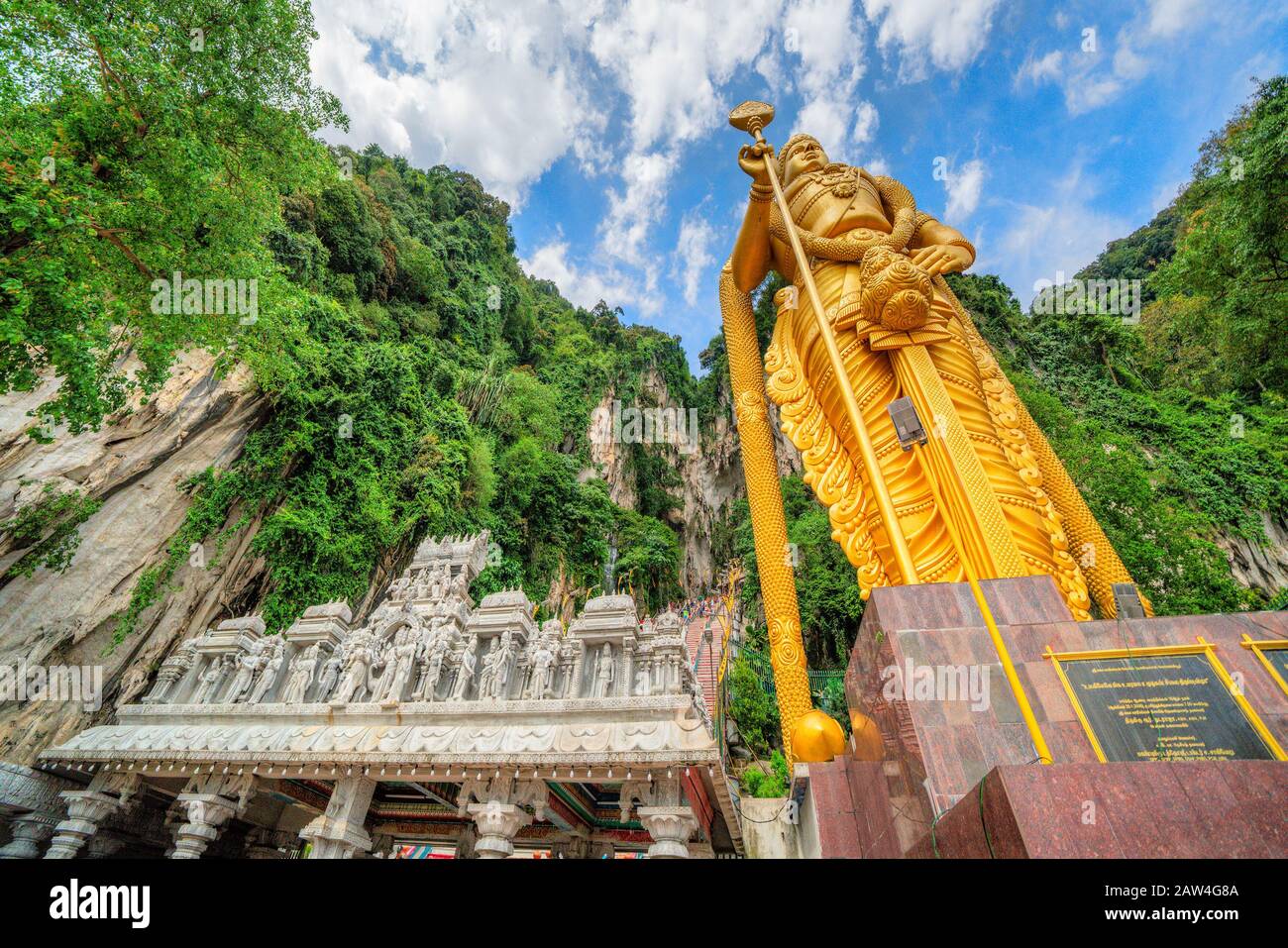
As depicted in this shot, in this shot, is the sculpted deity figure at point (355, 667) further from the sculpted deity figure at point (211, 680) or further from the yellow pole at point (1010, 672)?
the yellow pole at point (1010, 672)

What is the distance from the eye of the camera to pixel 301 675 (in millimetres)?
6727

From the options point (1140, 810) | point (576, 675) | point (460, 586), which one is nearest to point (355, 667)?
point (460, 586)

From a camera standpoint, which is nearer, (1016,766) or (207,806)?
(1016,766)

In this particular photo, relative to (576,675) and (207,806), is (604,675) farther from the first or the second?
(207,806)

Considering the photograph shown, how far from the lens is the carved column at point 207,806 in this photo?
5.50 metres

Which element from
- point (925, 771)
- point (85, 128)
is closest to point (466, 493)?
point (85, 128)

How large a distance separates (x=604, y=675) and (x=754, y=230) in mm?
6464

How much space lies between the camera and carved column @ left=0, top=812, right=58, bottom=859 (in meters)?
5.90

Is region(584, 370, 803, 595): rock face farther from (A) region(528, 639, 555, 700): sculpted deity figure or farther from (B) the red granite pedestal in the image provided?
(B) the red granite pedestal

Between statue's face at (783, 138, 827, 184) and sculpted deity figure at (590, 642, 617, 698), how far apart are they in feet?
22.7

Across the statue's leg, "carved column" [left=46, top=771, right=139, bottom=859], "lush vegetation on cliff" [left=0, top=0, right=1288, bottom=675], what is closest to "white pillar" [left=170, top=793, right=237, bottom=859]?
"carved column" [left=46, top=771, right=139, bottom=859]

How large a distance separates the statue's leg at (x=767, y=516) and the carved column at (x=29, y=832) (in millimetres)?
8067
